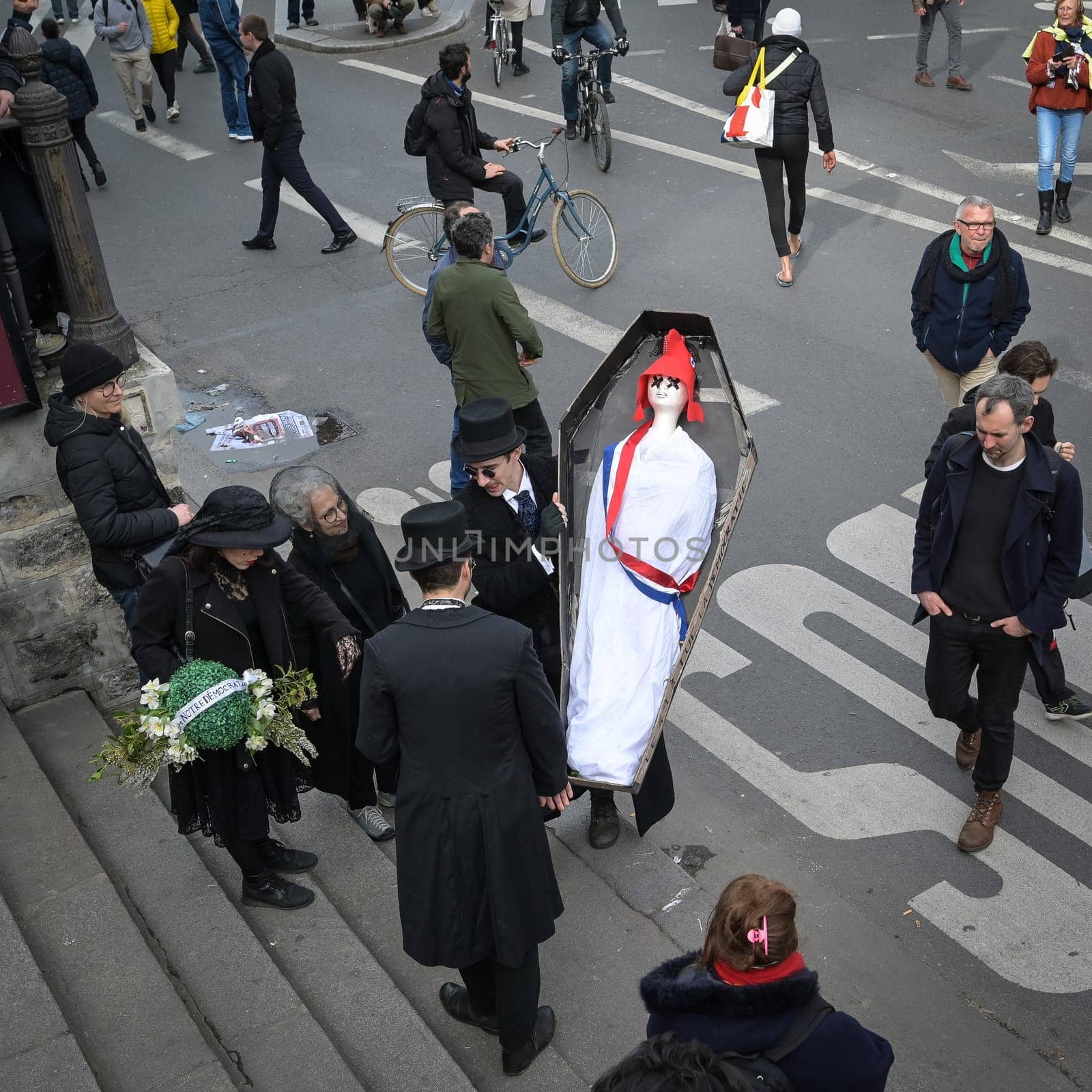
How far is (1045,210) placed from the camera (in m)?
10.7

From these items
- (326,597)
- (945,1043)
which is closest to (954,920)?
(945,1043)

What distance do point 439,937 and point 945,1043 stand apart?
1968 mm

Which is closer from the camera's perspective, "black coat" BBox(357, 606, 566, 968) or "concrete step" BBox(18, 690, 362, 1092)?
"black coat" BBox(357, 606, 566, 968)

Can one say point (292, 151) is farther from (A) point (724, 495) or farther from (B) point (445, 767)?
(B) point (445, 767)

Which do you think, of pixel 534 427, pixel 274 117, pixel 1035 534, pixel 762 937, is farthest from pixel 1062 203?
pixel 762 937

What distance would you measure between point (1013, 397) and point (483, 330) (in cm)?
329

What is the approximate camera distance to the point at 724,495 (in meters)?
5.94

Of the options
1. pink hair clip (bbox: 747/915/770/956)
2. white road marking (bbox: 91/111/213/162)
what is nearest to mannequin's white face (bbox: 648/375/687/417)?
pink hair clip (bbox: 747/915/770/956)

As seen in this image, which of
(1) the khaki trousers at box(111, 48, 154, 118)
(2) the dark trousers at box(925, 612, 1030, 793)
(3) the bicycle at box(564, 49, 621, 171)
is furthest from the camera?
(1) the khaki trousers at box(111, 48, 154, 118)

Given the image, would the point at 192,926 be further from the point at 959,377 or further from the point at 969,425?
the point at 959,377

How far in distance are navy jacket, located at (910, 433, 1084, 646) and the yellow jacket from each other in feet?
42.7

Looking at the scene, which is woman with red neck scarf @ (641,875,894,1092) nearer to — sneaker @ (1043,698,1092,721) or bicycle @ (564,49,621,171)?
sneaker @ (1043,698,1092,721)

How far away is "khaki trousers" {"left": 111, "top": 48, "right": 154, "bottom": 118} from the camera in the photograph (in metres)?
14.8

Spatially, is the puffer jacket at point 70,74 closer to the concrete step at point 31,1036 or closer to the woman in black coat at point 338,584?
the woman in black coat at point 338,584
